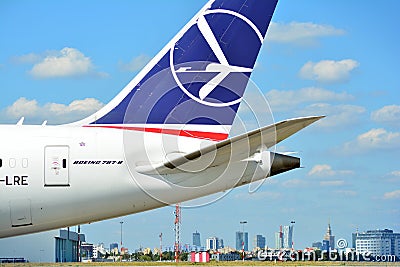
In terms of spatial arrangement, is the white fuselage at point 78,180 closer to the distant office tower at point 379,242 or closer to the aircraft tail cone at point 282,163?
the aircraft tail cone at point 282,163

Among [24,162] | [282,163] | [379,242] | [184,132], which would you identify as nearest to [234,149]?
[282,163]

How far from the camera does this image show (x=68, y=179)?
15773 mm

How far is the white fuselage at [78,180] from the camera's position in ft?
51.7

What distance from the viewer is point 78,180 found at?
15.8 metres

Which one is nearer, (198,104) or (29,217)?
(29,217)

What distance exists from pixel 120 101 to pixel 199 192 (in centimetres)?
300

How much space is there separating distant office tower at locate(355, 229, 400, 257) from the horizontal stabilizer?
305ft

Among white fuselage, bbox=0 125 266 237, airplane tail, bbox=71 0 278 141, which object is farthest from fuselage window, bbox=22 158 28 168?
airplane tail, bbox=71 0 278 141

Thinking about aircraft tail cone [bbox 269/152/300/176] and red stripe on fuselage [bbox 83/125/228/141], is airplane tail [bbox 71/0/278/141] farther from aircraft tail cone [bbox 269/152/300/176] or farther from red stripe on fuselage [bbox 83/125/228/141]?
aircraft tail cone [bbox 269/152/300/176]

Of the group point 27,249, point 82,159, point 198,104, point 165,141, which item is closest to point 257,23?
point 198,104

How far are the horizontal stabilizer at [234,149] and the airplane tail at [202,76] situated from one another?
1.45 metres

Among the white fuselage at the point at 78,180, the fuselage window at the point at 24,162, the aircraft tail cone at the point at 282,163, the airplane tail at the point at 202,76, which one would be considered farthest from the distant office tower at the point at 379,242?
the fuselage window at the point at 24,162

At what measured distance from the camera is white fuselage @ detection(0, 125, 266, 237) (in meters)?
15.8

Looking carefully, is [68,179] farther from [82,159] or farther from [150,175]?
[150,175]
